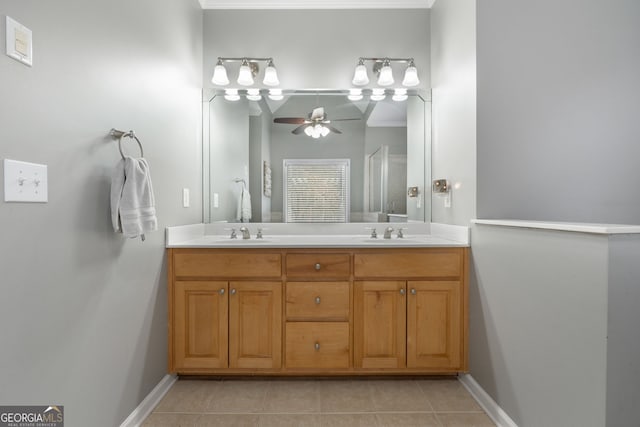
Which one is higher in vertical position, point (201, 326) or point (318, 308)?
point (318, 308)

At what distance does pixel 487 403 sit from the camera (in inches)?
65.2

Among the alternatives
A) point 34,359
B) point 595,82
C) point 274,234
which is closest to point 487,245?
point 595,82

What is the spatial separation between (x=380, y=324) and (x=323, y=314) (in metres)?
0.35

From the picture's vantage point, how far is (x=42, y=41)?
100 centimetres

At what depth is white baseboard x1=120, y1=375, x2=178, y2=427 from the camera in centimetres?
150

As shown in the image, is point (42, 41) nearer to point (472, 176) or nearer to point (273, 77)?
point (273, 77)

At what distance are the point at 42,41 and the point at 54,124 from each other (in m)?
0.26

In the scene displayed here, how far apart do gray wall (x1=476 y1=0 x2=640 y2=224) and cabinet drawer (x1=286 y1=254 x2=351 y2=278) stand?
0.87 metres

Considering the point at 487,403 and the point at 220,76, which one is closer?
the point at 487,403

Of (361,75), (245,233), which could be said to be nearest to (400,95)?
(361,75)

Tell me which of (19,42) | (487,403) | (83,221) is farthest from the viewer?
(487,403)

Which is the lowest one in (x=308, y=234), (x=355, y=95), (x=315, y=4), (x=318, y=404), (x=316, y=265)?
(x=318, y=404)

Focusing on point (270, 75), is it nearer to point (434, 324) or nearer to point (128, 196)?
point (128, 196)

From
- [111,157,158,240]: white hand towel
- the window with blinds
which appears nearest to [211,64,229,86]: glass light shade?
the window with blinds
